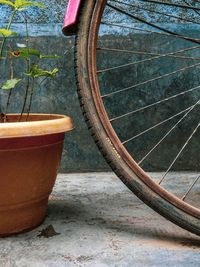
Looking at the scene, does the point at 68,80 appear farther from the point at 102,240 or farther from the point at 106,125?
the point at 102,240

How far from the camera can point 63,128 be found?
1.18 metres

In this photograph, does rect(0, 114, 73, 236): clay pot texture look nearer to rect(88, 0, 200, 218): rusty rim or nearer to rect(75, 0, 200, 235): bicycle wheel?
rect(88, 0, 200, 218): rusty rim

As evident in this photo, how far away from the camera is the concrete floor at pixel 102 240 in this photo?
0.99 metres

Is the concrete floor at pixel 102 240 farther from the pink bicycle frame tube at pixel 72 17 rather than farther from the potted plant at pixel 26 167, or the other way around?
the pink bicycle frame tube at pixel 72 17

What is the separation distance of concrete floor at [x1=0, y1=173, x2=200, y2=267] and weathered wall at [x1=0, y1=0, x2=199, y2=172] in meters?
0.38

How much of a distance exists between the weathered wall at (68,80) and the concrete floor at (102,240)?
0.38 meters

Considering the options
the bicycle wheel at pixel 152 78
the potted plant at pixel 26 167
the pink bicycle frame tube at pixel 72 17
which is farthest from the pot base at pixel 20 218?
the bicycle wheel at pixel 152 78

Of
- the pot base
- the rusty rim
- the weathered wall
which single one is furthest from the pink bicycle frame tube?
the weathered wall

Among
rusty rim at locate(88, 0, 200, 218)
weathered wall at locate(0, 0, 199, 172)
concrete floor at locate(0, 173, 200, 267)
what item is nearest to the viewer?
concrete floor at locate(0, 173, 200, 267)

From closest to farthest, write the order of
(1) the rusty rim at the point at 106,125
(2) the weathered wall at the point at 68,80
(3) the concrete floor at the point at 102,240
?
(3) the concrete floor at the point at 102,240 → (1) the rusty rim at the point at 106,125 → (2) the weathered wall at the point at 68,80

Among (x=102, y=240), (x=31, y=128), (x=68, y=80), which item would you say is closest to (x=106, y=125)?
(x=31, y=128)

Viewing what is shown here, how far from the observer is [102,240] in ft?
3.67

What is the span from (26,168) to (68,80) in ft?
2.70

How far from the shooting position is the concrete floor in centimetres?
99
